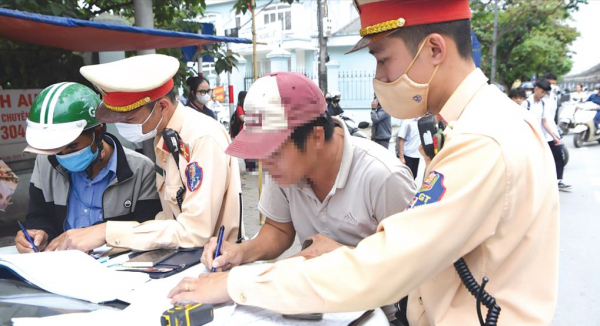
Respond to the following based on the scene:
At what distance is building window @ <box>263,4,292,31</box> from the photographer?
2408 centimetres

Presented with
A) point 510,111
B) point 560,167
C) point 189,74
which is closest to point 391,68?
point 510,111

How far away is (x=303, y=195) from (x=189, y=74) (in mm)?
4916

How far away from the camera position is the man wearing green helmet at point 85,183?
2.02m

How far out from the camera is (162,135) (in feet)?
6.44

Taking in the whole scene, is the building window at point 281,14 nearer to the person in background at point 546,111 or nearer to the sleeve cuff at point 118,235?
the person in background at point 546,111

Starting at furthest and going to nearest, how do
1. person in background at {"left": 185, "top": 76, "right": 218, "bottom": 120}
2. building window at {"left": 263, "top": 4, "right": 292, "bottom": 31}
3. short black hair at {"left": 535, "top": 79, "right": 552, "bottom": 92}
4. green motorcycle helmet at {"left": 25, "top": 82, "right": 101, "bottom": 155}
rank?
building window at {"left": 263, "top": 4, "right": 292, "bottom": 31} → short black hair at {"left": 535, "top": 79, "right": 552, "bottom": 92} → person in background at {"left": 185, "top": 76, "right": 218, "bottom": 120} → green motorcycle helmet at {"left": 25, "top": 82, "right": 101, "bottom": 155}

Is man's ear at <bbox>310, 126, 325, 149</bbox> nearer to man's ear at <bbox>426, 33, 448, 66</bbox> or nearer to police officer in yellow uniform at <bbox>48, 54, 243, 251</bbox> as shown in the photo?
man's ear at <bbox>426, 33, 448, 66</bbox>

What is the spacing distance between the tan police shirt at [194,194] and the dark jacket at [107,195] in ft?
0.69

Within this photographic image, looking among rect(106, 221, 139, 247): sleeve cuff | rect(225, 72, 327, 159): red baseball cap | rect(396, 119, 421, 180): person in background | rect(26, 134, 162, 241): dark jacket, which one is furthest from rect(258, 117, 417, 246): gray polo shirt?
rect(396, 119, 421, 180): person in background

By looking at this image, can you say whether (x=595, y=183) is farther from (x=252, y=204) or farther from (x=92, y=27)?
(x=92, y=27)

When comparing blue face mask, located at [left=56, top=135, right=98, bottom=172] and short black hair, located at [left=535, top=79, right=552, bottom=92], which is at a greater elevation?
short black hair, located at [left=535, top=79, right=552, bottom=92]

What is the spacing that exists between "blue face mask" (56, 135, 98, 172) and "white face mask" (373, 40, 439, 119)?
4.57 feet

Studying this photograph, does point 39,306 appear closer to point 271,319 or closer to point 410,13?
point 271,319

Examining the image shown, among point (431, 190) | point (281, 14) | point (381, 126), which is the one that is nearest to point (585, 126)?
point (381, 126)
